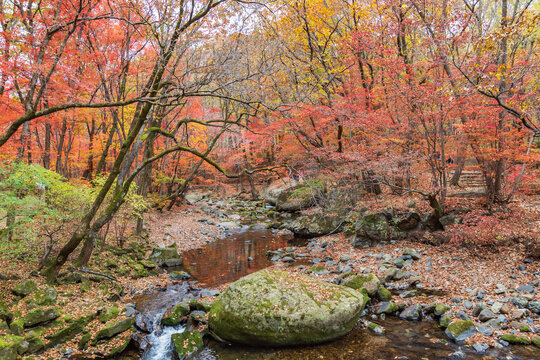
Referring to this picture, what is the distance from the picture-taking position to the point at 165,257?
1066 cm

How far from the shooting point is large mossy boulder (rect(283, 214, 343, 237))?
525 inches

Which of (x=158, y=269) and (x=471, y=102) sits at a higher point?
(x=471, y=102)

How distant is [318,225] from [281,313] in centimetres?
855

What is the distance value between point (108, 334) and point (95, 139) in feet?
47.7

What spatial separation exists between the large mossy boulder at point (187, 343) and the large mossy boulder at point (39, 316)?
2.29 meters

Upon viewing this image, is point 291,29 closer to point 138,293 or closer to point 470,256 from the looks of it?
point 470,256

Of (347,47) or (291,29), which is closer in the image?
(347,47)

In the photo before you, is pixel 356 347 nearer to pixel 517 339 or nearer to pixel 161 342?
pixel 517 339

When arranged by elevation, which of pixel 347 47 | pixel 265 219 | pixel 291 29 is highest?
pixel 291 29

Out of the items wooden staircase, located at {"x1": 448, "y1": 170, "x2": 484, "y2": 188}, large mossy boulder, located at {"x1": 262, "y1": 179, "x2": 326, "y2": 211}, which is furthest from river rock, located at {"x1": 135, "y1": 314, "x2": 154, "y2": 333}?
wooden staircase, located at {"x1": 448, "y1": 170, "x2": 484, "y2": 188}

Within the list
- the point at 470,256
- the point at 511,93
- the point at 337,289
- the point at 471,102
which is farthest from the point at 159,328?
the point at 511,93

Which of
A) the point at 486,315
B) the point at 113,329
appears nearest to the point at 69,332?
the point at 113,329

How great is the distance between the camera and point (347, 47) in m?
13.2

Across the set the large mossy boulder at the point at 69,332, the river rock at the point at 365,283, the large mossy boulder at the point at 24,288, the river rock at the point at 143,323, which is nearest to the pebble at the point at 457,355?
the river rock at the point at 365,283
